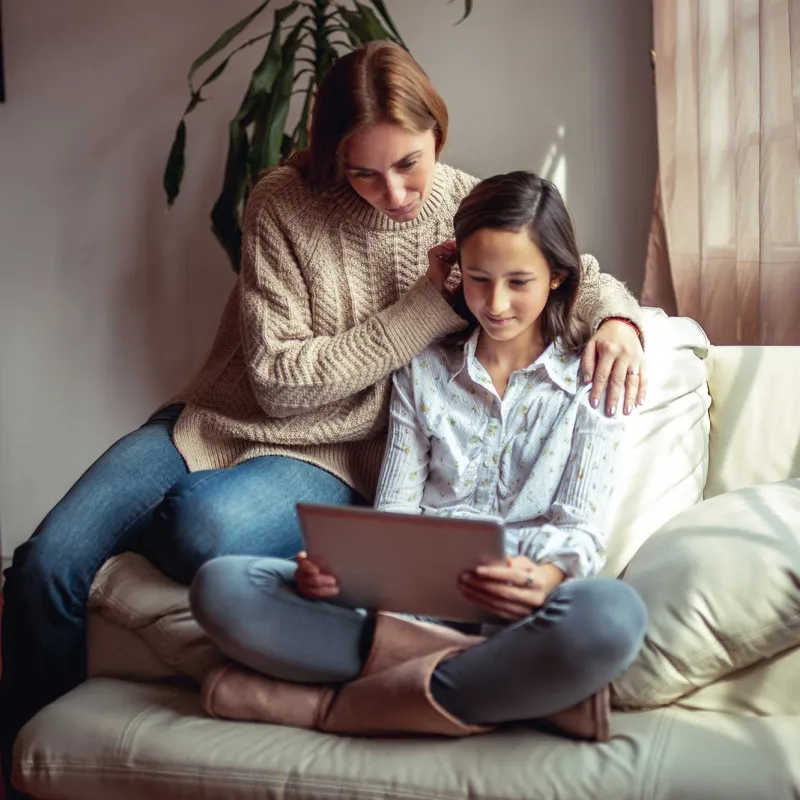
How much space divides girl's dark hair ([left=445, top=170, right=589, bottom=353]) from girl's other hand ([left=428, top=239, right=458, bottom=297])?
0.12 ft

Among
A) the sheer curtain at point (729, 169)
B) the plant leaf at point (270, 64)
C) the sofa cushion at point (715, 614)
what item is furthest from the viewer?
the plant leaf at point (270, 64)

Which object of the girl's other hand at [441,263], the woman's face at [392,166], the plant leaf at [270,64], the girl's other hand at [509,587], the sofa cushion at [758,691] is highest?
the plant leaf at [270,64]

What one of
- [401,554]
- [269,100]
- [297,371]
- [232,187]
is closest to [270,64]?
[269,100]

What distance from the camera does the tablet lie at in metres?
1.08

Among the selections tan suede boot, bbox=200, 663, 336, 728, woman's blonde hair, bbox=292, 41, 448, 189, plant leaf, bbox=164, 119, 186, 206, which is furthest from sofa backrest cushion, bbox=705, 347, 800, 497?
plant leaf, bbox=164, 119, 186, 206

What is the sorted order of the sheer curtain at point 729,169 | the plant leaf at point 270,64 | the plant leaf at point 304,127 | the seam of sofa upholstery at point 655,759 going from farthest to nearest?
the plant leaf at point 304,127 < the plant leaf at point 270,64 < the sheer curtain at point 729,169 < the seam of sofa upholstery at point 655,759

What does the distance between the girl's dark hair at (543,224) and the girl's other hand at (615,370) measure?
0.05 meters

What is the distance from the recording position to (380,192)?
1.46 metres

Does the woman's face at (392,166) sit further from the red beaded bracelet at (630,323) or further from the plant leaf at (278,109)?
the plant leaf at (278,109)

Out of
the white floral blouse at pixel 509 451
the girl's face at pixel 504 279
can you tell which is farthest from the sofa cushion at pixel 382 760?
the girl's face at pixel 504 279

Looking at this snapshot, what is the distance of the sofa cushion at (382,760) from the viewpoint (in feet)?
3.47

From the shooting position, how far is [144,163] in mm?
2537

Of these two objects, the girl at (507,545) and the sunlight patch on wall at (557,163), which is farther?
the sunlight patch on wall at (557,163)

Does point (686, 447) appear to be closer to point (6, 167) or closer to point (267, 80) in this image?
point (267, 80)
